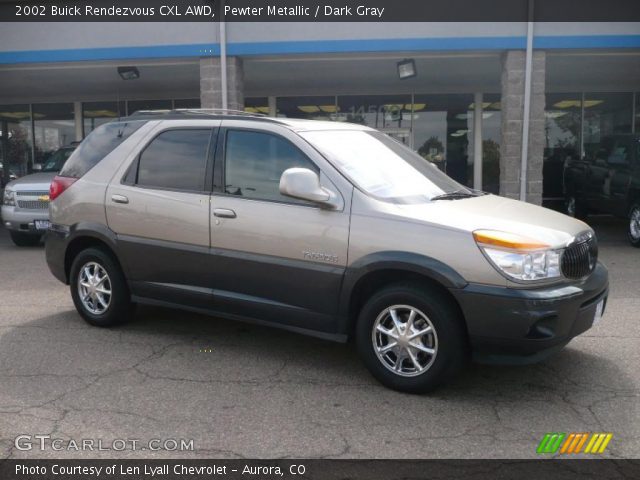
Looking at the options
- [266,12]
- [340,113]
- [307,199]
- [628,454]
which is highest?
[266,12]

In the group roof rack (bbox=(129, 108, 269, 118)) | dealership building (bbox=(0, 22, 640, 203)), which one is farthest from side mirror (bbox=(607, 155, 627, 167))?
roof rack (bbox=(129, 108, 269, 118))

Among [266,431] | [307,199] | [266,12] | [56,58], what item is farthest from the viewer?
[56,58]

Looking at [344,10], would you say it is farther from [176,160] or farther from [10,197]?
[176,160]

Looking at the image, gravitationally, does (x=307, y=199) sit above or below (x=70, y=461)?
above

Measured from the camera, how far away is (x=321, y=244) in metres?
4.53

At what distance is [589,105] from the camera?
17.7 m

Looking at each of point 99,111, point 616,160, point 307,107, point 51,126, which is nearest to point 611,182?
point 616,160

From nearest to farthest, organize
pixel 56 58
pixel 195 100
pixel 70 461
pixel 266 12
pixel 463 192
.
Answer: pixel 70 461 → pixel 463 192 → pixel 266 12 → pixel 56 58 → pixel 195 100

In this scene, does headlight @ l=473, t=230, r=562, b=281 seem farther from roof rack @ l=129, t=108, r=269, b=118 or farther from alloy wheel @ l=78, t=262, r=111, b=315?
alloy wheel @ l=78, t=262, r=111, b=315

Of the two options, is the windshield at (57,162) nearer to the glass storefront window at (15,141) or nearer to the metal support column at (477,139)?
the glass storefront window at (15,141)

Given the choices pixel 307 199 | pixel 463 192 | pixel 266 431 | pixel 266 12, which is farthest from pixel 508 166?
pixel 266 431

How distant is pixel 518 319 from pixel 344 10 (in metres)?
8.61

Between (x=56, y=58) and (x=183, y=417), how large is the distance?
33.1 ft

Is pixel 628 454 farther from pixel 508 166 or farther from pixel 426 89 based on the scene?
pixel 426 89
